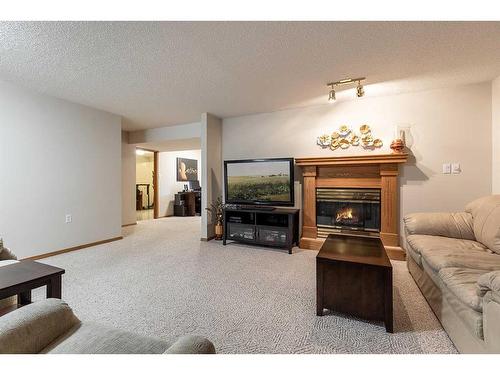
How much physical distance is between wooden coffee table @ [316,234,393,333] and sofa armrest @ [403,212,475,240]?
2.97ft

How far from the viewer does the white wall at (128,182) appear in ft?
18.5

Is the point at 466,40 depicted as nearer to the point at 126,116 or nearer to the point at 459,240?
the point at 459,240

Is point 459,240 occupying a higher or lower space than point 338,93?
lower

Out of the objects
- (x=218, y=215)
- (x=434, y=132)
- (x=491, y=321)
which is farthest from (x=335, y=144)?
(x=491, y=321)

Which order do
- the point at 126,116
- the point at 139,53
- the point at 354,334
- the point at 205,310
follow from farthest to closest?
the point at 126,116 → the point at 139,53 → the point at 205,310 → the point at 354,334

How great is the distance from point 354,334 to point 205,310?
1110 mm

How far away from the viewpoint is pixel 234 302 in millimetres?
2037

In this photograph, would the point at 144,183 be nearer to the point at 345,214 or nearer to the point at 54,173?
the point at 54,173

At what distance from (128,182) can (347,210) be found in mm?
4934

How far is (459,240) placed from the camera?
7.34 ft

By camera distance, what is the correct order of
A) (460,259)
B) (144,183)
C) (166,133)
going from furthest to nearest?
(144,183) → (166,133) → (460,259)

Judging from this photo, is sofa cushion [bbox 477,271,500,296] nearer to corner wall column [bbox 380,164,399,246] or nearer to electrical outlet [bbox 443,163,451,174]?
corner wall column [bbox 380,164,399,246]

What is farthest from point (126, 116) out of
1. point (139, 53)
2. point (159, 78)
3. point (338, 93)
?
point (338, 93)
